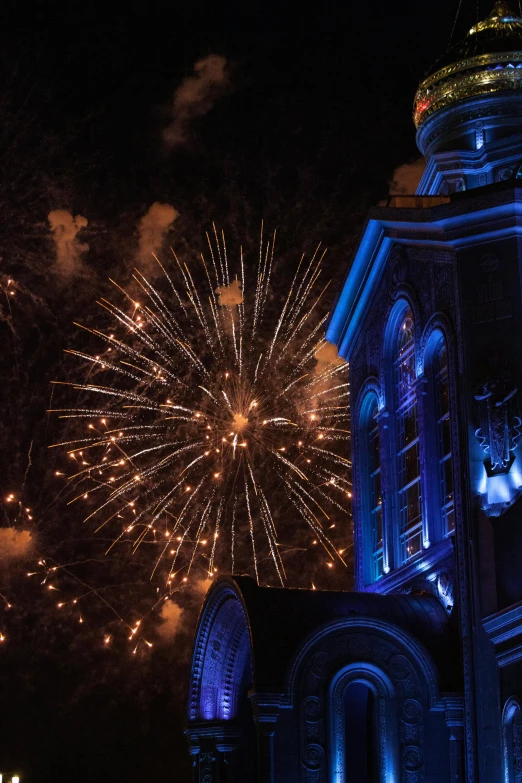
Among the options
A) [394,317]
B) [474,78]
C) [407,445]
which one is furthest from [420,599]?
[474,78]

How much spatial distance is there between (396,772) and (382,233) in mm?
10169

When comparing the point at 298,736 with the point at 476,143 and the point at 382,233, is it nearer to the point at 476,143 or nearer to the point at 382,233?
the point at 382,233

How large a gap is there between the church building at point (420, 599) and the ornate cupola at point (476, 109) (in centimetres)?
409

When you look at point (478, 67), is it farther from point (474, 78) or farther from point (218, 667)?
point (218, 667)

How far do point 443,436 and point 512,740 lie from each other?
6.09 meters

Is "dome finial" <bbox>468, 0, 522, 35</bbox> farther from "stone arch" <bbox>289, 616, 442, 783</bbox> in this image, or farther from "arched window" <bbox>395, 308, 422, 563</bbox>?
"stone arch" <bbox>289, 616, 442, 783</bbox>

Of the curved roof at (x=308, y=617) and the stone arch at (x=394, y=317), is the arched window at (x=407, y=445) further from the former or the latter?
the curved roof at (x=308, y=617)

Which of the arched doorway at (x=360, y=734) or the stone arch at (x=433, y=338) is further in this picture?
the arched doorway at (x=360, y=734)

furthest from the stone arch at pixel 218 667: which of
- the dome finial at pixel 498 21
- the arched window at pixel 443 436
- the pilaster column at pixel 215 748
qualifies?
the dome finial at pixel 498 21

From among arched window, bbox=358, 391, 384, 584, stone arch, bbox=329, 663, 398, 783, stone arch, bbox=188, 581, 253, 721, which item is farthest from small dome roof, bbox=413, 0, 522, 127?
A: stone arch, bbox=329, 663, 398, 783

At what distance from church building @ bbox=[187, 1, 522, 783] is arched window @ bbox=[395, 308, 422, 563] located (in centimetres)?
5

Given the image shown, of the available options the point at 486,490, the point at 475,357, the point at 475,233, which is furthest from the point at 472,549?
the point at 475,233

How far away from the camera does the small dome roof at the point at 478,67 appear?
103 feet

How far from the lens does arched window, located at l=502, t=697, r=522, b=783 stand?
21953 millimetres
